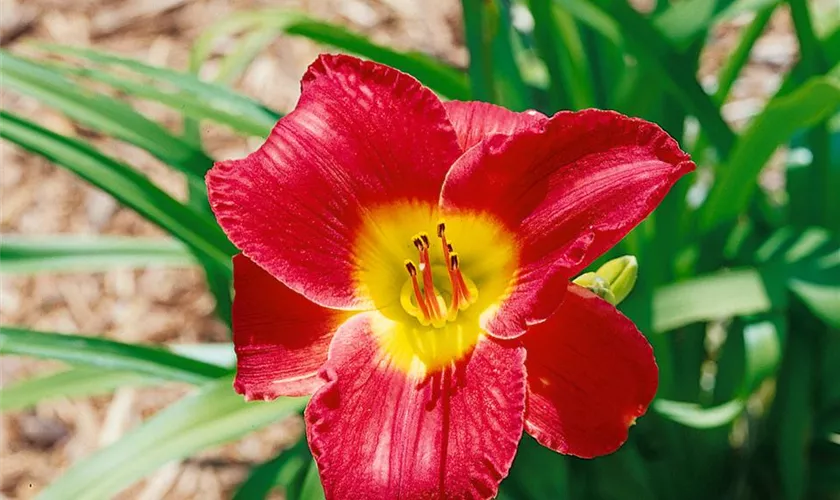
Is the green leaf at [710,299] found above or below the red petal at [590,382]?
below

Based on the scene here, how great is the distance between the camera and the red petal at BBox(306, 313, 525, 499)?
2.25ft

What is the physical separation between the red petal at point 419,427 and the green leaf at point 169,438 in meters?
0.26

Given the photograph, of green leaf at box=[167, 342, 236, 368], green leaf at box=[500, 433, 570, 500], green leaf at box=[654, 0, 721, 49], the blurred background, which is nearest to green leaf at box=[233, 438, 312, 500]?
the blurred background

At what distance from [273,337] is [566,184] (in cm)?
30

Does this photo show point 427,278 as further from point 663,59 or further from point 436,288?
point 663,59

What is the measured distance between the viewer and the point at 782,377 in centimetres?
124

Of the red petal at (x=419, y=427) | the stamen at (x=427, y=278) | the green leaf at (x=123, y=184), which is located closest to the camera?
the red petal at (x=419, y=427)

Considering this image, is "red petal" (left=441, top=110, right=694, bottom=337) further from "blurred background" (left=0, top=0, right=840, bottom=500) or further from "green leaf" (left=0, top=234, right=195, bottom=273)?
"green leaf" (left=0, top=234, right=195, bottom=273)

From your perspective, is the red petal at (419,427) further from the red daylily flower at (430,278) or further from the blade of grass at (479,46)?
the blade of grass at (479,46)

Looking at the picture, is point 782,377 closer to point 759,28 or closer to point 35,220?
point 759,28

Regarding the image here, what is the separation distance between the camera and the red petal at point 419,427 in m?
0.69

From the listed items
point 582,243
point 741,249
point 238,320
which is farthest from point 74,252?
point 741,249

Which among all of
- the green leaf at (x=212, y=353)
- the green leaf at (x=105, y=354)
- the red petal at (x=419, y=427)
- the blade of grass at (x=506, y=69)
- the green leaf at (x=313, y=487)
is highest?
the blade of grass at (x=506, y=69)

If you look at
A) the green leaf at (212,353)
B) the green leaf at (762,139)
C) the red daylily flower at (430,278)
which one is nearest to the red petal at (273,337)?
the red daylily flower at (430,278)
